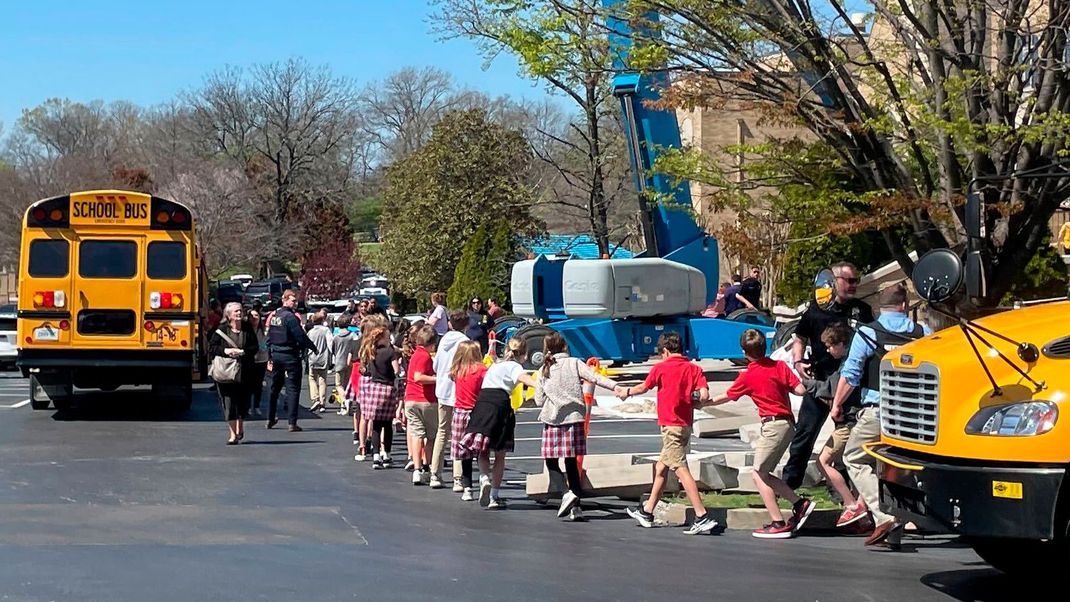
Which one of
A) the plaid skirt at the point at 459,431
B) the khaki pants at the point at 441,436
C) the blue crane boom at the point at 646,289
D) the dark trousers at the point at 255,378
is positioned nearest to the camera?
A: the plaid skirt at the point at 459,431

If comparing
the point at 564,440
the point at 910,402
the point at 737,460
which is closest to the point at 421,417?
the point at 564,440

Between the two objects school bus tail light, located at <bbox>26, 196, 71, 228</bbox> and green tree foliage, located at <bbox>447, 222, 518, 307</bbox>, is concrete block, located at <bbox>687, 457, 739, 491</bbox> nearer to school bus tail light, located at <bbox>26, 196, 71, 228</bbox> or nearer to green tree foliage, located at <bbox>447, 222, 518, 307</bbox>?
school bus tail light, located at <bbox>26, 196, 71, 228</bbox>

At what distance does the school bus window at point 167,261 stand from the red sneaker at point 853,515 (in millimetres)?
12093

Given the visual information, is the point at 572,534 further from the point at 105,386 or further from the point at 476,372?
the point at 105,386

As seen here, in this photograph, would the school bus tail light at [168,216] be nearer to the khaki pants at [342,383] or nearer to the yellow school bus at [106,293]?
the yellow school bus at [106,293]

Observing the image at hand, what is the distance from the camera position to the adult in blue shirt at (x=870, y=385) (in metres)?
10.1

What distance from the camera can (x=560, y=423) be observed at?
11.6 m

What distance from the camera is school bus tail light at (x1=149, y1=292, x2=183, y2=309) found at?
20.0m

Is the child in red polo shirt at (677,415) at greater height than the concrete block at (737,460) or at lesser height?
greater

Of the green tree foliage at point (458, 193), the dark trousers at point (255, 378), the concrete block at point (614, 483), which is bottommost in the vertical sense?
the concrete block at point (614, 483)

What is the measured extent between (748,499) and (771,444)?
1571 mm

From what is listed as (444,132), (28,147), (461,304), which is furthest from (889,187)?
(28,147)

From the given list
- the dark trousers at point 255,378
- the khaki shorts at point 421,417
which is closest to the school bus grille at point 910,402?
the khaki shorts at point 421,417

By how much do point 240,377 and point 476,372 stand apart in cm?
510
